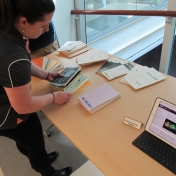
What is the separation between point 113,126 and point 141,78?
17.1 inches

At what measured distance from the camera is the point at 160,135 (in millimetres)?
892

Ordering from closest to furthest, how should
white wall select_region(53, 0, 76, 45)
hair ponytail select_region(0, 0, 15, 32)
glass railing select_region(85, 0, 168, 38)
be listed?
hair ponytail select_region(0, 0, 15, 32) → white wall select_region(53, 0, 76, 45) → glass railing select_region(85, 0, 168, 38)

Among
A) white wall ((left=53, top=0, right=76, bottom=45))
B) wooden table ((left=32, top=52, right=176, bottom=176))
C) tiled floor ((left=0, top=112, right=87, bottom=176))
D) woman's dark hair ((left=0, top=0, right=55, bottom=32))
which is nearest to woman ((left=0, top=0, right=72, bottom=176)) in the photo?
woman's dark hair ((left=0, top=0, right=55, bottom=32))

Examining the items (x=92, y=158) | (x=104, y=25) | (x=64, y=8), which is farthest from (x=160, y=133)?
(x=104, y=25)

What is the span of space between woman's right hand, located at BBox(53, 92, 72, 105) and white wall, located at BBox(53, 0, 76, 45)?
154 centimetres

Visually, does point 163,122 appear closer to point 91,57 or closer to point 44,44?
point 91,57

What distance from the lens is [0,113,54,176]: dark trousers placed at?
Answer: 1.04 meters

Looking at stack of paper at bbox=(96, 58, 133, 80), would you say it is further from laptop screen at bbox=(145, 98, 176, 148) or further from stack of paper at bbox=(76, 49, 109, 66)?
laptop screen at bbox=(145, 98, 176, 148)

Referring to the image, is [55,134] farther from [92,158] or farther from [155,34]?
[155,34]

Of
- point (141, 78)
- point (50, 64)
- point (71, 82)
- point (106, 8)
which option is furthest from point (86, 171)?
point (106, 8)

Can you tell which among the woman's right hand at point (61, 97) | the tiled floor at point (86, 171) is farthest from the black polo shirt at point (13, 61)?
the tiled floor at point (86, 171)

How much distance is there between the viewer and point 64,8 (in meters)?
2.44

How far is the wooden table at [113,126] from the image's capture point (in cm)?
80

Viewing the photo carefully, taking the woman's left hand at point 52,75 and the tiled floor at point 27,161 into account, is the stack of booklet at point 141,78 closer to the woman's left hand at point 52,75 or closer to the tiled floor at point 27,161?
the woman's left hand at point 52,75
